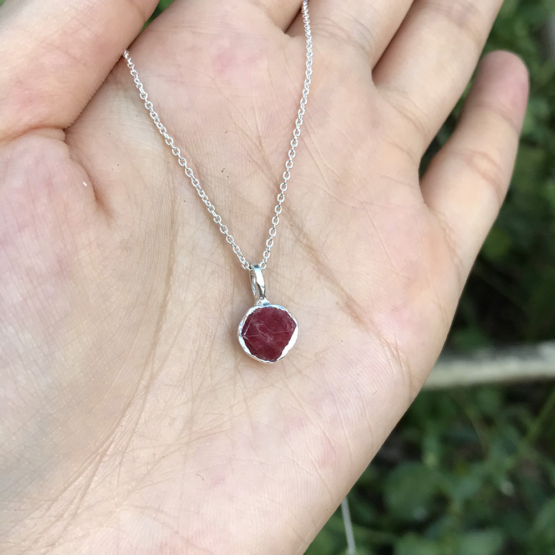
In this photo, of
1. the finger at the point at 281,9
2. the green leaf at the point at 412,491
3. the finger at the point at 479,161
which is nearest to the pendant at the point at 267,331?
the finger at the point at 479,161

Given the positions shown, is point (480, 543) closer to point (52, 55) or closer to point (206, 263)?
point (206, 263)

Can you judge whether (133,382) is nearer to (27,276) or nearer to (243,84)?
(27,276)

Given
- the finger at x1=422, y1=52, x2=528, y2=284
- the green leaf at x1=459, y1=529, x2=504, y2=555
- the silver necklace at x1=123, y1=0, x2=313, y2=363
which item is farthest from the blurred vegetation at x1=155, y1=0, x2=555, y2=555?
the silver necklace at x1=123, y1=0, x2=313, y2=363

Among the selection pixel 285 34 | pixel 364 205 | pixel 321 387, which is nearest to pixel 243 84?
pixel 285 34

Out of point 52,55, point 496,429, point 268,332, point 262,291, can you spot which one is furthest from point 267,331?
→ point 496,429

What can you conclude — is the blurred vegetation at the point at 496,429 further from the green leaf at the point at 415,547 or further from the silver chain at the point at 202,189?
the silver chain at the point at 202,189
